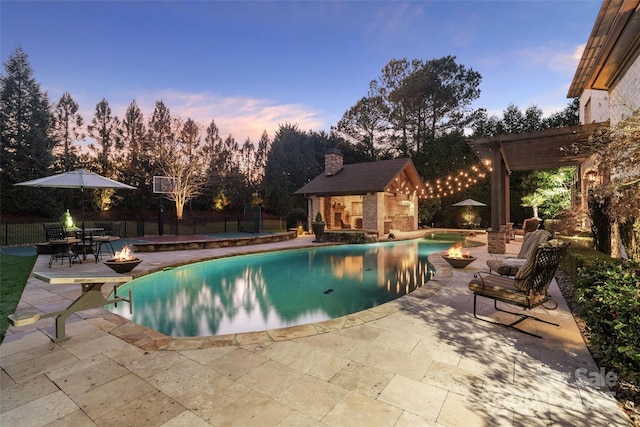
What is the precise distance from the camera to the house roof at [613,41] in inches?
174

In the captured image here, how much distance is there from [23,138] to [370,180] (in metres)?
25.3

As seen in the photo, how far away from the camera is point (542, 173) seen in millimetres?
16078

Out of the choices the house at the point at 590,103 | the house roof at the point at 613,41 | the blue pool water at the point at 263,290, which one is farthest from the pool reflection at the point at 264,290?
the house roof at the point at 613,41

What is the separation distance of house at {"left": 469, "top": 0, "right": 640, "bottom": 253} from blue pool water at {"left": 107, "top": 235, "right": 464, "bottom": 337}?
4.26m

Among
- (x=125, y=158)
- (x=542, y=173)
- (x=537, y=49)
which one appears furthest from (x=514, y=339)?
(x=125, y=158)

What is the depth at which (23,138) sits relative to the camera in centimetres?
2089

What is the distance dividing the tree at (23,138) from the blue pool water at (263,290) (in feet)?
62.5

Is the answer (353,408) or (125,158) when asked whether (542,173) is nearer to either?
(353,408)

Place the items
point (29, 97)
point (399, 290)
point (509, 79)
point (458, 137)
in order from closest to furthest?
point (399, 290), point (509, 79), point (29, 97), point (458, 137)

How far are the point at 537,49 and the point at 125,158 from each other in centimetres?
3102

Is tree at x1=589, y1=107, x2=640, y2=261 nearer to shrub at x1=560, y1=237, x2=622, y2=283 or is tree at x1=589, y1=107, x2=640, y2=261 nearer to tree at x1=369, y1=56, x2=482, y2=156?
shrub at x1=560, y1=237, x2=622, y2=283

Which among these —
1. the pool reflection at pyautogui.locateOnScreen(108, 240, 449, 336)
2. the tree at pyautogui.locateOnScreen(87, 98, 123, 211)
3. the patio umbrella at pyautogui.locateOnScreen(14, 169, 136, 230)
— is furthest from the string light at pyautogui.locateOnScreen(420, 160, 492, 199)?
the tree at pyautogui.locateOnScreen(87, 98, 123, 211)

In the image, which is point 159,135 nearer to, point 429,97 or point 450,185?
point 429,97

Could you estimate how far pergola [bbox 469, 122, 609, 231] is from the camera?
7680 millimetres
